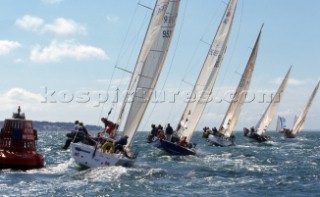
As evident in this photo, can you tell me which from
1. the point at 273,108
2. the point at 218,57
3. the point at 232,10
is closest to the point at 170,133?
the point at 218,57

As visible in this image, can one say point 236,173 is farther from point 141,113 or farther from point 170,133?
point 170,133

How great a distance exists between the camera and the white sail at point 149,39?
27141mm

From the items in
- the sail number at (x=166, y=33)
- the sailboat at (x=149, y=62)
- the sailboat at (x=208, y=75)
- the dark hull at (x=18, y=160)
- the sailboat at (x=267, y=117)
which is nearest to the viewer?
the dark hull at (x=18, y=160)

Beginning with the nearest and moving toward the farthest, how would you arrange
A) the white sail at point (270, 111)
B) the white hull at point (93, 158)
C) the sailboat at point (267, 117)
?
the white hull at point (93, 158)
the sailboat at point (267, 117)
the white sail at point (270, 111)

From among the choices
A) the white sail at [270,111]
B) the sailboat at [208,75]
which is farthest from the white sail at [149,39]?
the white sail at [270,111]

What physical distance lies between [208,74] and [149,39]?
15079 millimetres

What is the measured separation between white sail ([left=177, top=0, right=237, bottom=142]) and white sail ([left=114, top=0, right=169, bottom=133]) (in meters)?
14.2

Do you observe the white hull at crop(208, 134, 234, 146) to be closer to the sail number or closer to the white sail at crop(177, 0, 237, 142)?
the white sail at crop(177, 0, 237, 142)

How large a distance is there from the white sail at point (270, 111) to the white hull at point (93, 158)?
48.9m

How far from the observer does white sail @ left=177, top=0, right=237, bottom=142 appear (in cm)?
4188

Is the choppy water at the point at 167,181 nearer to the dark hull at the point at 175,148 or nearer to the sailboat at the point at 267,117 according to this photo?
the dark hull at the point at 175,148

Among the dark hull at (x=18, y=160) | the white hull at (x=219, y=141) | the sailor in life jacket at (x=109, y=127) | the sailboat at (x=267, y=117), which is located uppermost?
the sailboat at (x=267, y=117)

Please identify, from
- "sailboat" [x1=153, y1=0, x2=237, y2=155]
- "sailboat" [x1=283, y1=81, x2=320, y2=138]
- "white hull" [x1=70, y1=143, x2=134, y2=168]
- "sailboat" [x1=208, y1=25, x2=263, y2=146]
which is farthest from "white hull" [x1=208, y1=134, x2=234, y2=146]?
"sailboat" [x1=283, y1=81, x2=320, y2=138]

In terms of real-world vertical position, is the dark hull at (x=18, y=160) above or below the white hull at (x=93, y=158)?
below
